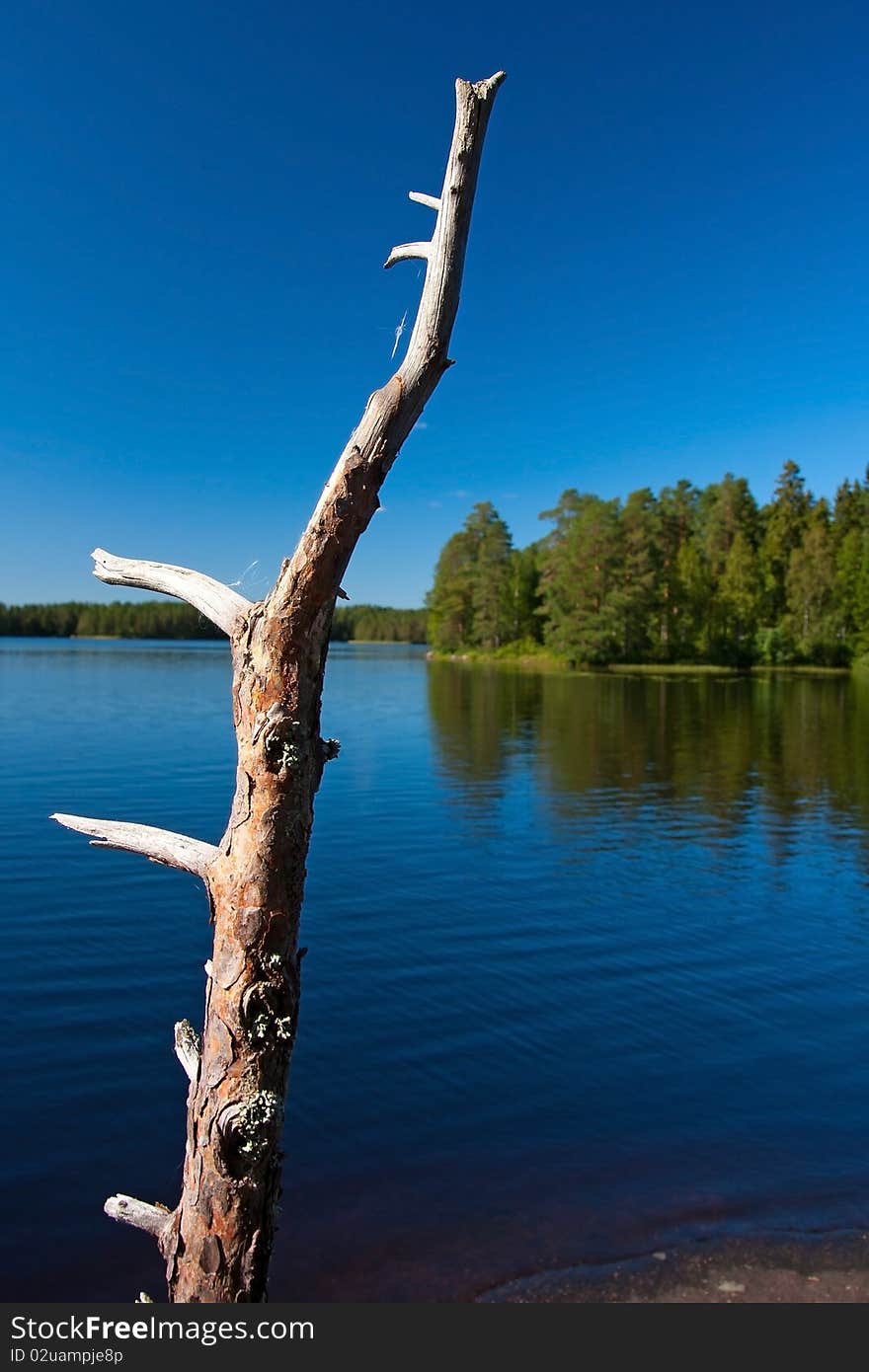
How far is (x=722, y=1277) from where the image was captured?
18.1 feet

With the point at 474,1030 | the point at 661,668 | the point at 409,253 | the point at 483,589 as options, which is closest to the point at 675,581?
the point at 661,668

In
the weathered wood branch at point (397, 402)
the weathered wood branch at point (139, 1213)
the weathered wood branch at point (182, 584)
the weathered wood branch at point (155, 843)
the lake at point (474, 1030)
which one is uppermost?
the weathered wood branch at point (397, 402)

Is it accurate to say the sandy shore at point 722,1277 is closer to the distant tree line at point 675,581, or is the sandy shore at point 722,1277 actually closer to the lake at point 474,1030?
the lake at point 474,1030

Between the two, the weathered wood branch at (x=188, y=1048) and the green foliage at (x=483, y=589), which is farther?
the green foliage at (x=483, y=589)

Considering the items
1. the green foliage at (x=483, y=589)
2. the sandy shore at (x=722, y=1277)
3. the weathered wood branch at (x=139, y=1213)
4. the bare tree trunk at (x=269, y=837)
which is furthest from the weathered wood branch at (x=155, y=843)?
the green foliage at (x=483, y=589)

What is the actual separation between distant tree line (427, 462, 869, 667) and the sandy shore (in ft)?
271

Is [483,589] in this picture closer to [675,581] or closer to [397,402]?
[675,581]

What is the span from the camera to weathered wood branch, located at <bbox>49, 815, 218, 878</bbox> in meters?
3.70

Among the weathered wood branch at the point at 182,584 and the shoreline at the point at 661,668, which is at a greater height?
the weathered wood branch at the point at 182,584

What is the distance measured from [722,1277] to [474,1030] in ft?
13.7

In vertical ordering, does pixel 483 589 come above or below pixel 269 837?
above

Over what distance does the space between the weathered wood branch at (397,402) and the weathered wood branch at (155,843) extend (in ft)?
3.37

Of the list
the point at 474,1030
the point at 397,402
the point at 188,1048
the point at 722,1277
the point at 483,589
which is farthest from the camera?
the point at 483,589

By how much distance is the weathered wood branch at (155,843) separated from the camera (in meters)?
3.70
